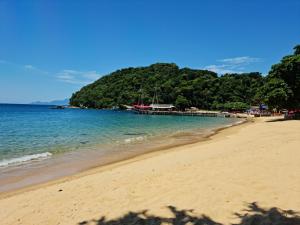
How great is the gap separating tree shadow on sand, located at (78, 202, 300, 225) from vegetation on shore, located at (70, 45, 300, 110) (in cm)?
4162

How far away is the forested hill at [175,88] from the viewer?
12762cm

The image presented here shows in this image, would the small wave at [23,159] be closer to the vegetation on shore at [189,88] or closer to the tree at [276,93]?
the tree at [276,93]

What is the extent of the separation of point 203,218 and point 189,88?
124572mm

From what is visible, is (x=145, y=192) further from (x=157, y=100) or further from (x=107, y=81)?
(x=107, y=81)

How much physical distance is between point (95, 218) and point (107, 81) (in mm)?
192220

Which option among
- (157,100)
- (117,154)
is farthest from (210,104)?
(117,154)

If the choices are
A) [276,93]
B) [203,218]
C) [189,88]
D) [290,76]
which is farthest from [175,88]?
[203,218]

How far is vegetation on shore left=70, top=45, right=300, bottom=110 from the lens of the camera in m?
45.8

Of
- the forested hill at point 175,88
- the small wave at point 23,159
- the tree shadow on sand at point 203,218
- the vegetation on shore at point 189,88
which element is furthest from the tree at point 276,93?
the forested hill at point 175,88

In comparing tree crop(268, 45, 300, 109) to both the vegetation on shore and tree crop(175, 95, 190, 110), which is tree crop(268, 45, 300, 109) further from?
tree crop(175, 95, 190, 110)

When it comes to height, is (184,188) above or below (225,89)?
below

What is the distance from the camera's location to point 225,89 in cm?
12862

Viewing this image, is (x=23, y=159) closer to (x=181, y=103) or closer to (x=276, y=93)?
(x=276, y=93)

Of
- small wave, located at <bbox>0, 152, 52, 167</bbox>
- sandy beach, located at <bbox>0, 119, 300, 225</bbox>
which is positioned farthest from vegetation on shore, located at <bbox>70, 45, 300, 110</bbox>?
sandy beach, located at <bbox>0, 119, 300, 225</bbox>
